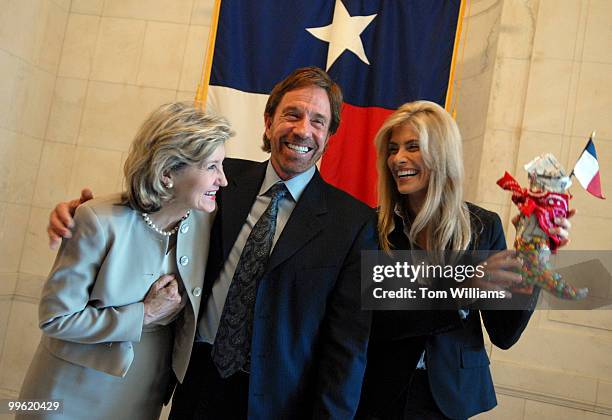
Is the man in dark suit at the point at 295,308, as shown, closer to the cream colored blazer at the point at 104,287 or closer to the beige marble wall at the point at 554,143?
the cream colored blazer at the point at 104,287

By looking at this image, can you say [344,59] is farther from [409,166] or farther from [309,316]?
[309,316]

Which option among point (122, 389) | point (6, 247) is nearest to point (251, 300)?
point (122, 389)

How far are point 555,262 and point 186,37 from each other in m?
3.82

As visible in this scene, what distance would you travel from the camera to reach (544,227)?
186 centimetres

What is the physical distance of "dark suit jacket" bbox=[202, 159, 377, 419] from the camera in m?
2.09

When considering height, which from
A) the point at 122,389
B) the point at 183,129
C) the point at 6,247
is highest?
the point at 183,129

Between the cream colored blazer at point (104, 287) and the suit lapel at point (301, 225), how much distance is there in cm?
33

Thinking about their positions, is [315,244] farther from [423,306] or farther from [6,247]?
[6,247]

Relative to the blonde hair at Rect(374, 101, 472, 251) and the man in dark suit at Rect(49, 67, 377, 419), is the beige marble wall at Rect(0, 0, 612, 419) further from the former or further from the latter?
the man in dark suit at Rect(49, 67, 377, 419)

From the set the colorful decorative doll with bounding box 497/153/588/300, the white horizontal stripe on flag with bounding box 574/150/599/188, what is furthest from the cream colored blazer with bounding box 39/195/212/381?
the white horizontal stripe on flag with bounding box 574/150/599/188

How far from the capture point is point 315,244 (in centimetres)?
218

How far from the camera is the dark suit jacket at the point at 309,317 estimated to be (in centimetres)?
209

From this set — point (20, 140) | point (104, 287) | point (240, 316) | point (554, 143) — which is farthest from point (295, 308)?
point (20, 140)

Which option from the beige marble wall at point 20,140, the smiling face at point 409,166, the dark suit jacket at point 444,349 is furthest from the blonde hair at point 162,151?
the beige marble wall at point 20,140
